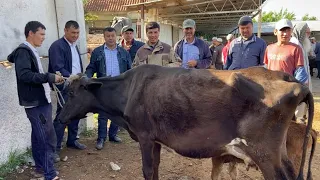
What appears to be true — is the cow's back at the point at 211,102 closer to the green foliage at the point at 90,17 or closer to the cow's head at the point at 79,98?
the cow's head at the point at 79,98

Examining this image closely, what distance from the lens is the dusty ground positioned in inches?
189

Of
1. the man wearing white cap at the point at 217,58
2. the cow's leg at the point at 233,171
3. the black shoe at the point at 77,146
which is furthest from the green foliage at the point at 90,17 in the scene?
the cow's leg at the point at 233,171

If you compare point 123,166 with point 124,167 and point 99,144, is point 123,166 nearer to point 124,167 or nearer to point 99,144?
point 124,167

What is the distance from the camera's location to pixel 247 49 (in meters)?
5.09

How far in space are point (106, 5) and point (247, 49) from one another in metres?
25.9

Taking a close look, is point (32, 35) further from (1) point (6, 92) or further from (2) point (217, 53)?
(2) point (217, 53)

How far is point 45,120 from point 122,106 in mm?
1031

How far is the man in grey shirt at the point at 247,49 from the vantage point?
5.06 meters

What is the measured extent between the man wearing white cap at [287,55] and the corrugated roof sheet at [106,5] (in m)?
24.5

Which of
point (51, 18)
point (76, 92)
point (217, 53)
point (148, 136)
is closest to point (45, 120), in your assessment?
point (76, 92)

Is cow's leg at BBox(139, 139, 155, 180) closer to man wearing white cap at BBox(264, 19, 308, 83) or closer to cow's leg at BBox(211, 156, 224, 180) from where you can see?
cow's leg at BBox(211, 156, 224, 180)

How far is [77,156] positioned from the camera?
5.63 metres

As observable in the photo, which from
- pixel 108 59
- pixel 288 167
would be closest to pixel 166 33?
pixel 108 59

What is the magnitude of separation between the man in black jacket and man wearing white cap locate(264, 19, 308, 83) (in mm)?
2933
